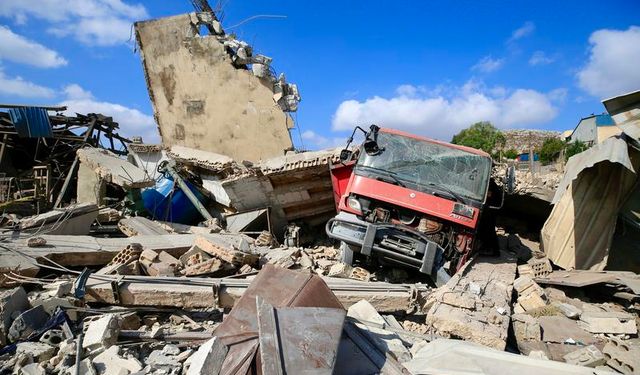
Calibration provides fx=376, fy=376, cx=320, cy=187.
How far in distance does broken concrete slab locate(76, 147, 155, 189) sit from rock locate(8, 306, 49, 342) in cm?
479

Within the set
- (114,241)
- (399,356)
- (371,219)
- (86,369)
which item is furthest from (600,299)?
(114,241)

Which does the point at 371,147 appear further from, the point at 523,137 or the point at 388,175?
the point at 523,137

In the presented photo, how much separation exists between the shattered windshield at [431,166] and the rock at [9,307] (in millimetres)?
4111

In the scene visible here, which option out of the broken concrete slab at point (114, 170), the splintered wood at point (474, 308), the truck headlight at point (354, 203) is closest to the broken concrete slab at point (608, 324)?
the splintered wood at point (474, 308)

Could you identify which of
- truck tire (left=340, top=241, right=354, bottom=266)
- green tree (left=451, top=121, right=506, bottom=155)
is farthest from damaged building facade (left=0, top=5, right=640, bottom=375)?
green tree (left=451, top=121, right=506, bottom=155)

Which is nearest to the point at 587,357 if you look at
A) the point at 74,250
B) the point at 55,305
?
the point at 55,305

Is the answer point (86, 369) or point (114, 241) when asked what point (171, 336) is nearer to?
point (86, 369)

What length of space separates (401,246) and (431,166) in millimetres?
1360

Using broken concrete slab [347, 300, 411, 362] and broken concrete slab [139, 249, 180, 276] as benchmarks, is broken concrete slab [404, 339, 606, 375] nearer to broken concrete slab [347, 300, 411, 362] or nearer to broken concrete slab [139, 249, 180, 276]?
broken concrete slab [347, 300, 411, 362]

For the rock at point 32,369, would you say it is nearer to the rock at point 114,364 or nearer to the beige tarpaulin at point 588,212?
the rock at point 114,364

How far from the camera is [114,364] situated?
2785 millimetres

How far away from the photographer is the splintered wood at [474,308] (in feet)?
11.3

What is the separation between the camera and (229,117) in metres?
10.5

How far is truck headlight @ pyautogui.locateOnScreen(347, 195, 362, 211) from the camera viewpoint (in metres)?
5.23
